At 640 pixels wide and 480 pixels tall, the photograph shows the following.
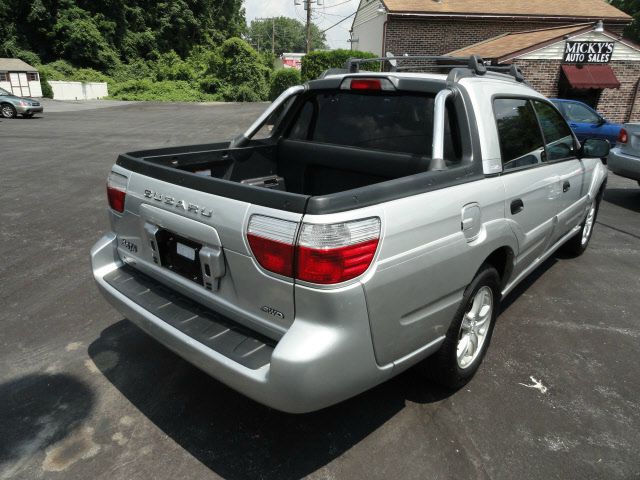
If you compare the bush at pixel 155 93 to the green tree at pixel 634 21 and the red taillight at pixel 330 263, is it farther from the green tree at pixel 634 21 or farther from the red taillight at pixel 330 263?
the red taillight at pixel 330 263

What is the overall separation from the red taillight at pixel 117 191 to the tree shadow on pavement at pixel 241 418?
3.56ft

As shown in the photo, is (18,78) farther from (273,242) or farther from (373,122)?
(273,242)

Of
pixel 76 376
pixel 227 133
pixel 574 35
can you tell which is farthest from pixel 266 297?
pixel 574 35

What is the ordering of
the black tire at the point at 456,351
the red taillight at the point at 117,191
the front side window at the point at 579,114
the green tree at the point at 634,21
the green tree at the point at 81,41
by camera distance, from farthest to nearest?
the green tree at the point at 634,21 < the green tree at the point at 81,41 < the front side window at the point at 579,114 < the red taillight at the point at 117,191 < the black tire at the point at 456,351

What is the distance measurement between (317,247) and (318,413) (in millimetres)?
1297

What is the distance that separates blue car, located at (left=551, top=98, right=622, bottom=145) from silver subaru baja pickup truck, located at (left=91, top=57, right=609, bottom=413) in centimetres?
911

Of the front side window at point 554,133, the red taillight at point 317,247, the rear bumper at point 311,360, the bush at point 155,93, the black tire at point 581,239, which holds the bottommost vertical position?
the bush at point 155,93

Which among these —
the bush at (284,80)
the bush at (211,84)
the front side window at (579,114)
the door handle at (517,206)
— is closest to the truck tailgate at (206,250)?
the door handle at (517,206)

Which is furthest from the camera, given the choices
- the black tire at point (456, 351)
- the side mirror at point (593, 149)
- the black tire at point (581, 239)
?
the black tire at point (581, 239)

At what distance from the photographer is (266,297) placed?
86.2 inches

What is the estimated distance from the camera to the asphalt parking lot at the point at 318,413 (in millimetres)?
2434

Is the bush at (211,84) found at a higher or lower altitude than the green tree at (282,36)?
lower

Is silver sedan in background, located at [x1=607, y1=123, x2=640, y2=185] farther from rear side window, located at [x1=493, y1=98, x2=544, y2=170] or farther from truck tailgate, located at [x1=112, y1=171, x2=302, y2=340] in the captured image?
truck tailgate, located at [x1=112, y1=171, x2=302, y2=340]

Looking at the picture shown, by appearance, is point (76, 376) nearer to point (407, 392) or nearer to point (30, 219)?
point (407, 392)
